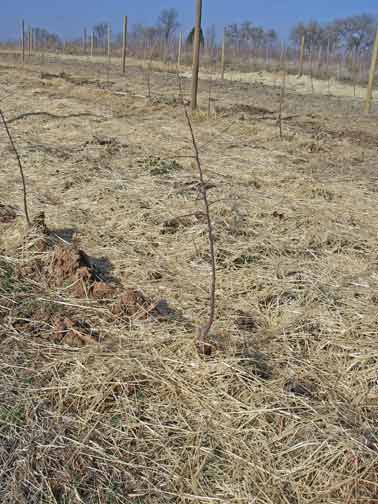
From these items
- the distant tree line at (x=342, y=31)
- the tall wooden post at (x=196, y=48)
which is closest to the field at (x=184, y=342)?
the tall wooden post at (x=196, y=48)

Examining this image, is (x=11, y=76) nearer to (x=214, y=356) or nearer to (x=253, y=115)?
(x=253, y=115)

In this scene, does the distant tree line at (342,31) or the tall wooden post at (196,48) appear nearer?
the tall wooden post at (196,48)

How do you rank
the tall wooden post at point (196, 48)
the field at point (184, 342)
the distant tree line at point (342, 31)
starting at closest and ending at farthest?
the field at point (184, 342) → the tall wooden post at point (196, 48) → the distant tree line at point (342, 31)

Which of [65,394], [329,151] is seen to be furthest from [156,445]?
[329,151]

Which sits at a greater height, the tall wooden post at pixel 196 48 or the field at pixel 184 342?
the tall wooden post at pixel 196 48

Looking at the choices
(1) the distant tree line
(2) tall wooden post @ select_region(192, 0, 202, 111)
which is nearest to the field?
(2) tall wooden post @ select_region(192, 0, 202, 111)

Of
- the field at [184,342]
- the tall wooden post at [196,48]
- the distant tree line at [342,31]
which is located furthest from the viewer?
the distant tree line at [342,31]

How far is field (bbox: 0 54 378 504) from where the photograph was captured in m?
1.76

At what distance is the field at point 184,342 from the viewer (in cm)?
176

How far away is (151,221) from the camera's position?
4227 mm

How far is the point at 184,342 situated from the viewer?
241 cm

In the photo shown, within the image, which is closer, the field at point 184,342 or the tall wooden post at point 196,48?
the field at point 184,342

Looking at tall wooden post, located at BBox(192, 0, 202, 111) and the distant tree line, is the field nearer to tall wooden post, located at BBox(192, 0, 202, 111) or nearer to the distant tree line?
tall wooden post, located at BBox(192, 0, 202, 111)

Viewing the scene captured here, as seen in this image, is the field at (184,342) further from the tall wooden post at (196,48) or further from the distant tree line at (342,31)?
the distant tree line at (342,31)
